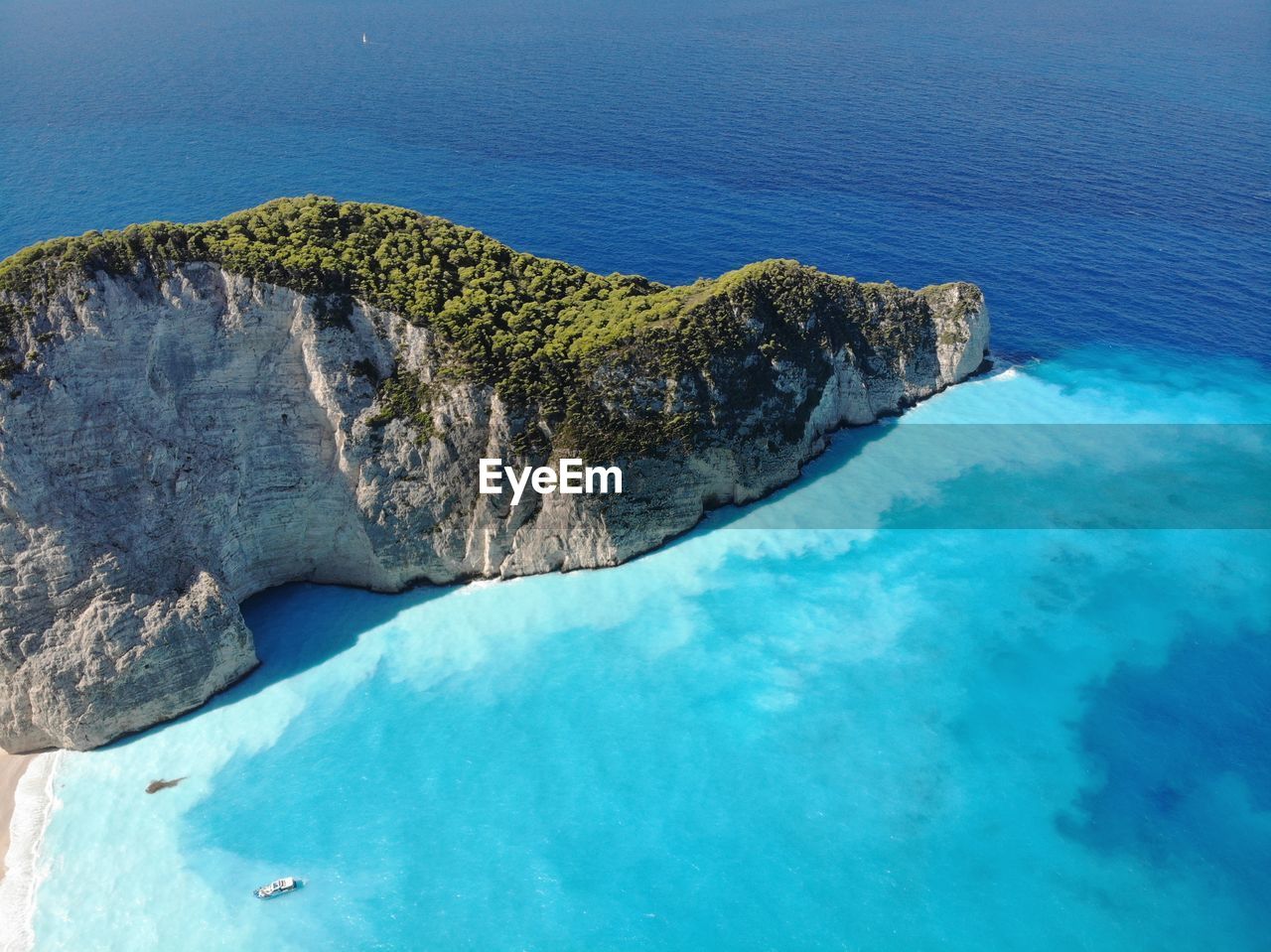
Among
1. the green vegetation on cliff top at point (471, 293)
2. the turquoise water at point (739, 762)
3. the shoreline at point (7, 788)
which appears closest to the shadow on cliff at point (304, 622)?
the turquoise water at point (739, 762)

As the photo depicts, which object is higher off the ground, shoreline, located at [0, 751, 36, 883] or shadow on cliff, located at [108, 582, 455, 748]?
shadow on cliff, located at [108, 582, 455, 748]

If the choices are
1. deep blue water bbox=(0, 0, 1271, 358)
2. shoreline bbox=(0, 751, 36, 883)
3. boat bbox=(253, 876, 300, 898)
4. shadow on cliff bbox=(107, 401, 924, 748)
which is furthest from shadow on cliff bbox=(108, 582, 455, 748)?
deep blue water bbox=(0, 0, 1271, 358)

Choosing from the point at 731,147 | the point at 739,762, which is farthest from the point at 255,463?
the point at 731,147

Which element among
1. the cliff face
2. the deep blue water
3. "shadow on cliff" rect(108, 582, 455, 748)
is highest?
the deep blue water

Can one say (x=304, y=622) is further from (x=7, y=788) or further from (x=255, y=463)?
(x=7, y=788)

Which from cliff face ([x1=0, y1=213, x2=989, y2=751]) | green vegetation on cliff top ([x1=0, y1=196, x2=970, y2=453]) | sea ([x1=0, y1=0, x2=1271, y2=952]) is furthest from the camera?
green vegetation on cliff top ([x1=0, y1=196, x2=970, y2=453])

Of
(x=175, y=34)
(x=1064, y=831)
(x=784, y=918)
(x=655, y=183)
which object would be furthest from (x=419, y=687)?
(x=175, y=34)

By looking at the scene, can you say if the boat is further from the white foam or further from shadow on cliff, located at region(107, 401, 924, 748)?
shadow on cliff, located at region(107, 401, 924, 748)

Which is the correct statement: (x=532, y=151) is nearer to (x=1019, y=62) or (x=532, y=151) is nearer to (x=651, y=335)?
(x=651, y=335)
